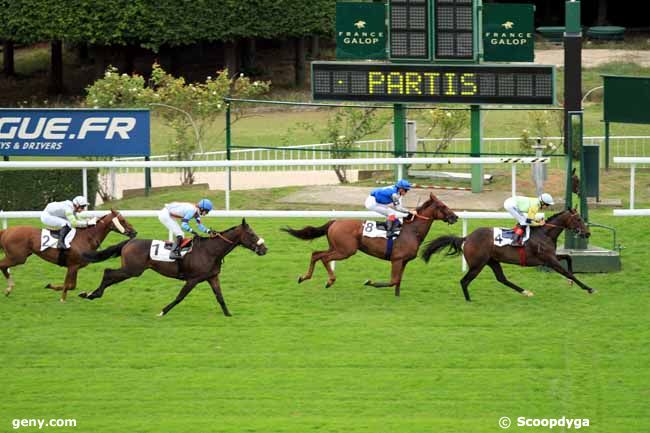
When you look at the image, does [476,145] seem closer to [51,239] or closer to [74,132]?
[74,132]

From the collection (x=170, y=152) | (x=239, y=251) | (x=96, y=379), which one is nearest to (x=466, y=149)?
(x=170, y=152)

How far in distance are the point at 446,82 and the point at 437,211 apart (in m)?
4.54

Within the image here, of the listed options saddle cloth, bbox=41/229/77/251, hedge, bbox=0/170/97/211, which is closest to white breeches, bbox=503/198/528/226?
saddle cloth, bbox=41/229/77/251

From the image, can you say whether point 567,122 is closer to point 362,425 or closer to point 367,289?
point 367,289

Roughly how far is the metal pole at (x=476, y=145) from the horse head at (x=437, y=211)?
4340mm

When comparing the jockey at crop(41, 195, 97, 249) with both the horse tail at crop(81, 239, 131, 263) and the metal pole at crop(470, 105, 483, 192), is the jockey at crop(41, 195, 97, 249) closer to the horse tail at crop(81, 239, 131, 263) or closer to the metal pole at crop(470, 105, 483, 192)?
the horse tail at crop(81, 239, 131, 263)

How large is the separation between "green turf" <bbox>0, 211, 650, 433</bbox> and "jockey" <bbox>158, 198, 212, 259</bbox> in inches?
23.6

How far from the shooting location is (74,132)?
18.7 meters

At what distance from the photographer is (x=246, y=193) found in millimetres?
18938

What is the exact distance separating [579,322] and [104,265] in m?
4.82

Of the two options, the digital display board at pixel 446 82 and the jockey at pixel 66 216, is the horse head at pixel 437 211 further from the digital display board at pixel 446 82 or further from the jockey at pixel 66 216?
the digital display board at pixel 446 82

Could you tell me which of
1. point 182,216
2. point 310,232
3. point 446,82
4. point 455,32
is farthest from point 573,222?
point 455,32

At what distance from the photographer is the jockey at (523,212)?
14.1 meters

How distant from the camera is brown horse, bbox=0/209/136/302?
1424 centimetres
